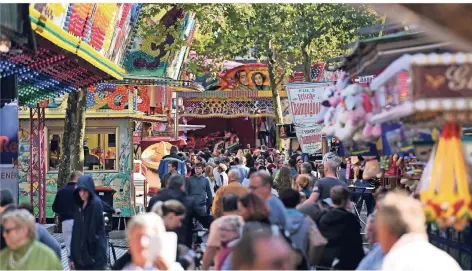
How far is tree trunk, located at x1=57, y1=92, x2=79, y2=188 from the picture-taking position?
21.9 meters

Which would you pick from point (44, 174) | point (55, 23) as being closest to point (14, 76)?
point (55, 23)

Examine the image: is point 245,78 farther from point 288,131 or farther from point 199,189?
point 199,189

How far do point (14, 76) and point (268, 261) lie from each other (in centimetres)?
976

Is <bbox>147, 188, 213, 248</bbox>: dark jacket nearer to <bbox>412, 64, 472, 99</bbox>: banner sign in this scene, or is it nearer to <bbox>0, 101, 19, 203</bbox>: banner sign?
<bbox>0, 101, 19, 203</bbox>: banner sign

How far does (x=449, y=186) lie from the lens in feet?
22.7

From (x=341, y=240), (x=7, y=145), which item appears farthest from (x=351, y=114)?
(x=7, y=145)

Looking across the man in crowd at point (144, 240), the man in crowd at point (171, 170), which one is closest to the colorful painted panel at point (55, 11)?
the man in crowd at point (144, 240)

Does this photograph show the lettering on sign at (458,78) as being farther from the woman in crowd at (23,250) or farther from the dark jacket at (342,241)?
the dark jacket at (342,241)

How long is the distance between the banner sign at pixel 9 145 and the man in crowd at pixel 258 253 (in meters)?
9.84

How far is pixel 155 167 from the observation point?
103ft

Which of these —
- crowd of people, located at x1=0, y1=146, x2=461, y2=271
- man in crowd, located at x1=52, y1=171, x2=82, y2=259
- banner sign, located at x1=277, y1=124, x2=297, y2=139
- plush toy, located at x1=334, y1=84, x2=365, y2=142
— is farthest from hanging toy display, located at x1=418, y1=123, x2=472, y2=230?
banner sign, located at x1=277, y1=124, x2=297, y2=139

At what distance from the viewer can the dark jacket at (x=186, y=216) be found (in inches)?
463

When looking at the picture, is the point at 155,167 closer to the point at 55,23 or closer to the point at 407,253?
the point at 55,23

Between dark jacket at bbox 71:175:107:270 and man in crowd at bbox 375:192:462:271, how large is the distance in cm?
624
